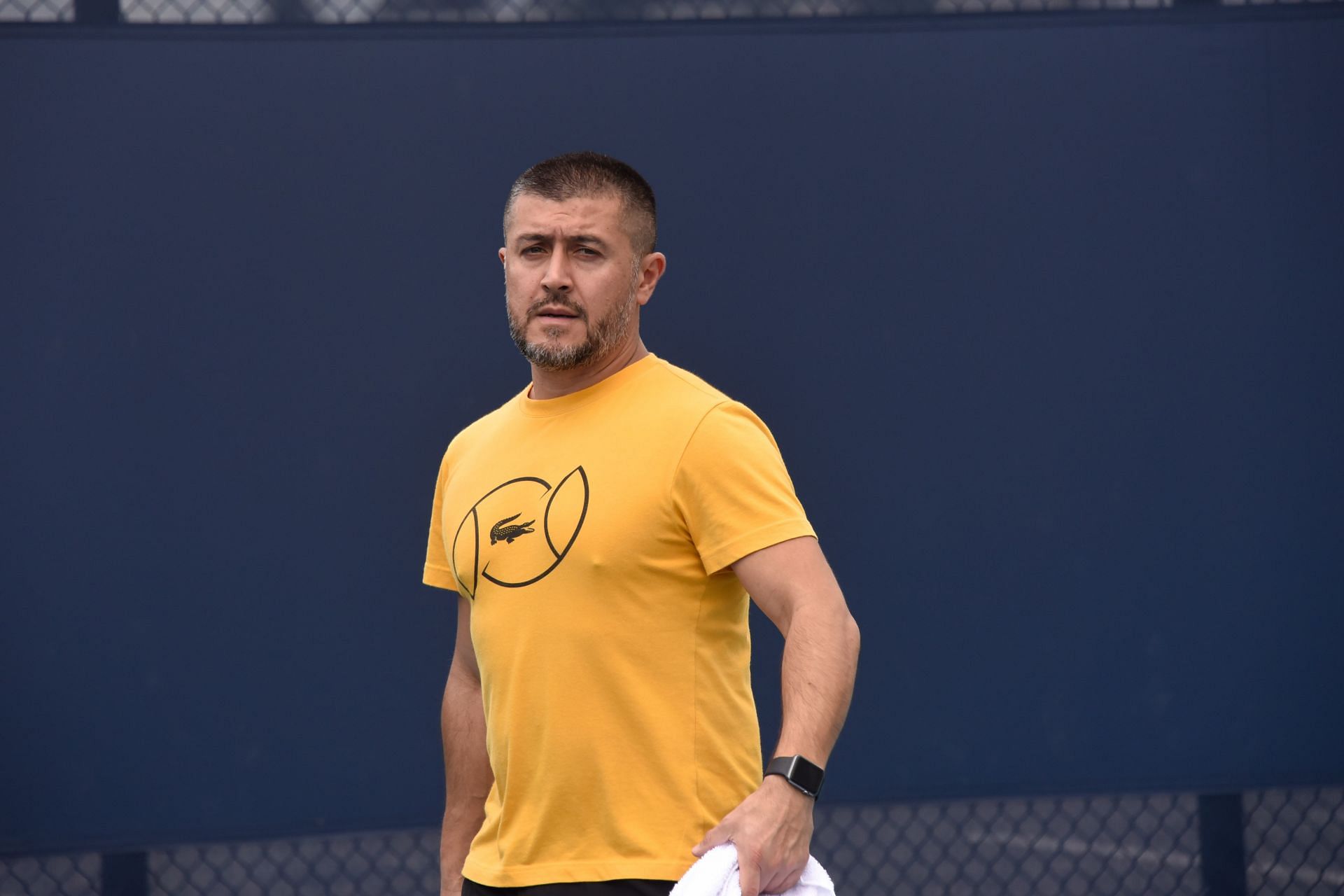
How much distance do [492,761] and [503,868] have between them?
181 mm

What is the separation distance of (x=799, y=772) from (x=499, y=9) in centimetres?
277

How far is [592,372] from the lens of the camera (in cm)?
227

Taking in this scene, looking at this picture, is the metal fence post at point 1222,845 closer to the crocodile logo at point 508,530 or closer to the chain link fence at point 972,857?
the chain link fence at point 972,857

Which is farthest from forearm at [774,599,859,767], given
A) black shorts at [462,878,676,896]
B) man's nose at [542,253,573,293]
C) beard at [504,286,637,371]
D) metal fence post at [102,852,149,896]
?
metal fence post at [102,852,149,896]

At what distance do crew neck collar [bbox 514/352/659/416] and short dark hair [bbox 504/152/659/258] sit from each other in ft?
0.66

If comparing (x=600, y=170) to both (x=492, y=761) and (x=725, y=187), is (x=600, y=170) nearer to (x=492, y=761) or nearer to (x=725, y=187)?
(x=492, y=761)

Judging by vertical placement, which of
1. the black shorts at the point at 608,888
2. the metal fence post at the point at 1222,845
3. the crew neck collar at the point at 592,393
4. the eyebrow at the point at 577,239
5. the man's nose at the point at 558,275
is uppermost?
the eyebrow at the point at 577,239

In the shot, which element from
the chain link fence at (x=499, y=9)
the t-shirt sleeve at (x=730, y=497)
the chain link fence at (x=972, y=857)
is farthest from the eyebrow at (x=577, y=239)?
the chain link fence at (x=972, y=857)

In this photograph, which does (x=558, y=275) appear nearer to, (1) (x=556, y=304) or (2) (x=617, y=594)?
(1) (x=556, y=304)

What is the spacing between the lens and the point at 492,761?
2.22 metres

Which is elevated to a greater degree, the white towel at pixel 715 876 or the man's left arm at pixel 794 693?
the man's left arm at pixel 794 693

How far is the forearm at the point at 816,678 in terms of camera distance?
1.85 m

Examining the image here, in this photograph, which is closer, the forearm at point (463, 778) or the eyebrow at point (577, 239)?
the eyebrow at point (577, 239)

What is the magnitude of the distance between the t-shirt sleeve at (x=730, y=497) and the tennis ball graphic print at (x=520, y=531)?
0.60 ft
